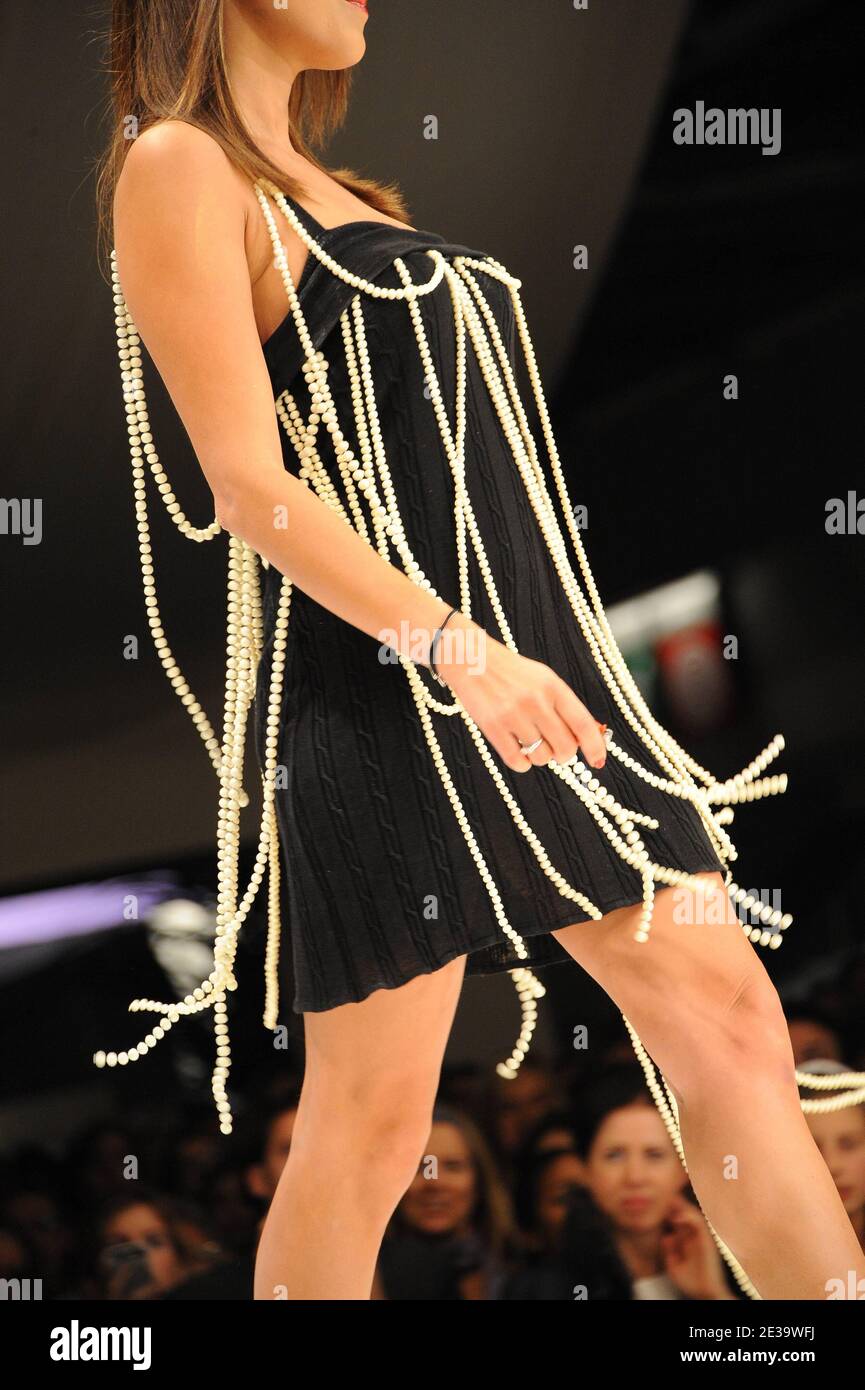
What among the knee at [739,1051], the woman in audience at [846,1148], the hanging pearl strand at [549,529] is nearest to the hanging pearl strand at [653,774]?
the hanging pearl strand at [549,529]

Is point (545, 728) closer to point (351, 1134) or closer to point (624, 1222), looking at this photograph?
point (351, 1134)

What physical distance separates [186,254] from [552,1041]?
4.27 ft

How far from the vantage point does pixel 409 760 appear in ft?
4.33

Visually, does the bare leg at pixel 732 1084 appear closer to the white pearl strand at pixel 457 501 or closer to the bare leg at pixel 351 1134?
the white pearl strand at pixel 457 501

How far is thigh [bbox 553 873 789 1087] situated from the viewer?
4.11 feet

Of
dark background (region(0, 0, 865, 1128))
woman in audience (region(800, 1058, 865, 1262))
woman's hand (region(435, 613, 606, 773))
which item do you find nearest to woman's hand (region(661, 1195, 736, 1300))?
woman in audience (region(800, 1058, 865, 1262))

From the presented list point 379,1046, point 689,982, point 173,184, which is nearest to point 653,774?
point 689,982

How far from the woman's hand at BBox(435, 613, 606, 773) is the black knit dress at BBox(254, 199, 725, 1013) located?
0.45 ft

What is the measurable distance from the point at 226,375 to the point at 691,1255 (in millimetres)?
1297

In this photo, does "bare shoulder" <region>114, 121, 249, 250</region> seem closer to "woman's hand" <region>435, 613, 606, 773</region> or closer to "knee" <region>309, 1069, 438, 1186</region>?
"woman's hand" <region>435, 613, 606, 773</region>

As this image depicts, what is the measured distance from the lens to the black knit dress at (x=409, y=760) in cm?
129

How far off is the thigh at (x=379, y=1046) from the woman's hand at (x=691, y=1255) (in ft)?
2.73

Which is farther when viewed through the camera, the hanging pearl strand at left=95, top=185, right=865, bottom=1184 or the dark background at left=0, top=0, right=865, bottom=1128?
the dark background at left=0, top=0, right=865, bottom=1128

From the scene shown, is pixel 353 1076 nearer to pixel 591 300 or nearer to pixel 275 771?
pixel 275 771
